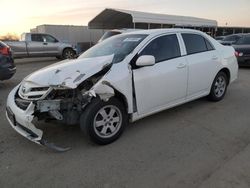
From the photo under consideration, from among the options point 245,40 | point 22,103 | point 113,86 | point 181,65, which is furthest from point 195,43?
point 245,40

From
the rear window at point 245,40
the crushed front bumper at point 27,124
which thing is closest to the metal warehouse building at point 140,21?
the rear window at point 245,40

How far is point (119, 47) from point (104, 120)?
1.48 metres

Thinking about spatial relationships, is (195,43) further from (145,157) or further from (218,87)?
(145,157)

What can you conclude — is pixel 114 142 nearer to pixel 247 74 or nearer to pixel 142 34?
pixel 142 34

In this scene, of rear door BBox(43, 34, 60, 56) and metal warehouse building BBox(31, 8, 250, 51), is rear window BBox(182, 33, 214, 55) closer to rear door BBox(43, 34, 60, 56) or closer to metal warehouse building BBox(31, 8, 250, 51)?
rear door BBox(43, 34, 60, 56)

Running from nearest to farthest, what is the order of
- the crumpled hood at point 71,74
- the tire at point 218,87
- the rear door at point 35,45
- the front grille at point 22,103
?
the crumpled hood at point 71,74 → the front grille at point 22,103 → the tire at point 218,87 → the rear door at point 35,45

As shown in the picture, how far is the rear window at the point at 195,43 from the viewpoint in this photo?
16.5 ft

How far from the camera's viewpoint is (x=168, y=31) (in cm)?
479

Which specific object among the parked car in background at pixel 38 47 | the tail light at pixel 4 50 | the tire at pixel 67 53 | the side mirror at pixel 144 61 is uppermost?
the side mirror at pixel 144 61

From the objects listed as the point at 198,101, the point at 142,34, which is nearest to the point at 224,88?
the point at 198,101

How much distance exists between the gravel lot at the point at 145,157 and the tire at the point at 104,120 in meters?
0.16

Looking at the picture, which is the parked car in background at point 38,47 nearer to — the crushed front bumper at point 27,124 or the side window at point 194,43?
the side window at point 194,43

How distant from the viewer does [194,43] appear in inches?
205

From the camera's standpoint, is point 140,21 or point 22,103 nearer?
point 22,103
